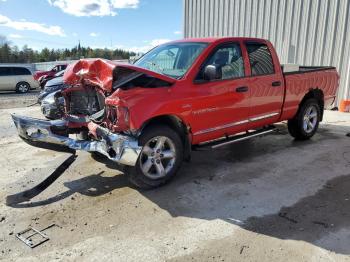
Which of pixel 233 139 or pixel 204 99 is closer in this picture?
pixel 204 99

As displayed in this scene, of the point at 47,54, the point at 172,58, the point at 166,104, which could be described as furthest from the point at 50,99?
the point at 47,54

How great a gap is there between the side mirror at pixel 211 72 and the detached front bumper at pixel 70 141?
137cm

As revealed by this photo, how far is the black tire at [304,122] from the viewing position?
677cm

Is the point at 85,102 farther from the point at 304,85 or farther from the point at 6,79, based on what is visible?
the point at 6,79

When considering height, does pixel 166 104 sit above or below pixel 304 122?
above

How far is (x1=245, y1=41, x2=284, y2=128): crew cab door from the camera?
18.2 ft

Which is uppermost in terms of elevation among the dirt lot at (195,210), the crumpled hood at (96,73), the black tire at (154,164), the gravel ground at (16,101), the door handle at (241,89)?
the crumpled hood at (96,73)

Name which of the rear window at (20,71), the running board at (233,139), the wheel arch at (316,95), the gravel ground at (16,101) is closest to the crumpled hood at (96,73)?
the running board at (233,139)

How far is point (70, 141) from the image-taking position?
4.52m

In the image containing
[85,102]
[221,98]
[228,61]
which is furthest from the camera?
[228,61]

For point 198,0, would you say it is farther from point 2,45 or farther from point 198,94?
point 2,45

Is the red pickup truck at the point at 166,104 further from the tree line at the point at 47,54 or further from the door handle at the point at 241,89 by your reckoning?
the tree line at the point at 47,54

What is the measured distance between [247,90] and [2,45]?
65.6m

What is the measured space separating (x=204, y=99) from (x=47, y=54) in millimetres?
74588
